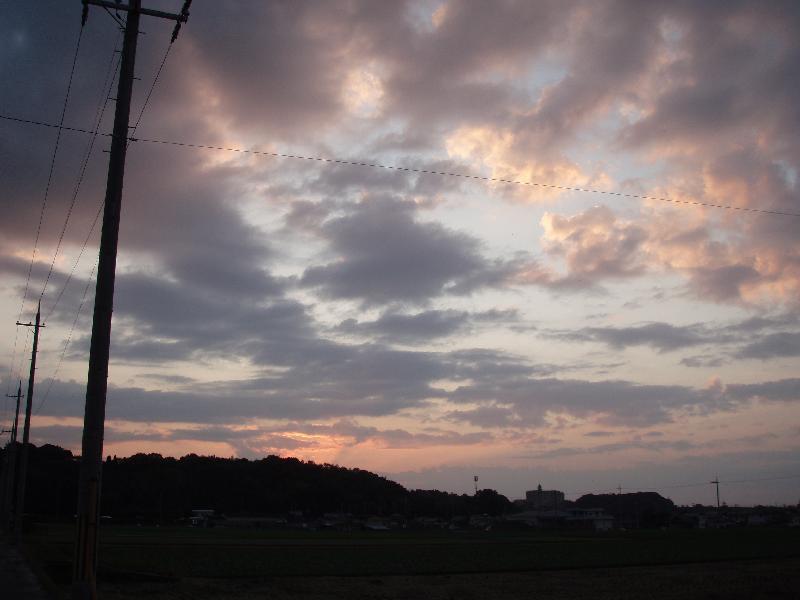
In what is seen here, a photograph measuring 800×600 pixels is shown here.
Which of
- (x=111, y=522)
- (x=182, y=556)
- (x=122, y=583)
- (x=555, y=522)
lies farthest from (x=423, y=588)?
(x=555, y=522)

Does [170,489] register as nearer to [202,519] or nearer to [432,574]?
[202,519]

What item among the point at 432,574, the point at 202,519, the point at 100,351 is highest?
the point at 100,351

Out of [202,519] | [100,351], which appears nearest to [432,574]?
[100,351]

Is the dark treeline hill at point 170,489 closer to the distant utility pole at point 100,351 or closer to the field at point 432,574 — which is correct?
the field at point 432,574

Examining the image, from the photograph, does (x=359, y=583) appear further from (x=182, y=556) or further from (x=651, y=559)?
(x=651, y=559)

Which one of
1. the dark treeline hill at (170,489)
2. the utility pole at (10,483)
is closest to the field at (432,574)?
the utility pole at (10,483)

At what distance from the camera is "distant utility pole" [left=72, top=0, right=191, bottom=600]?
12.9 metres

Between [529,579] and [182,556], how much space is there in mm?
23202

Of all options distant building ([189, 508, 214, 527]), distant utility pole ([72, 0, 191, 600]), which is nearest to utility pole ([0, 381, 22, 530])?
distant utility pole ([72, 0, 191, 600])

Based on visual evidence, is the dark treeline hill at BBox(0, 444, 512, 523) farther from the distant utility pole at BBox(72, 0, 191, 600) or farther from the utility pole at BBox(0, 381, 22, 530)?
the distant utility pole at BBox(72, 0, 191, 600)

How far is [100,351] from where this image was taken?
44.2 feet

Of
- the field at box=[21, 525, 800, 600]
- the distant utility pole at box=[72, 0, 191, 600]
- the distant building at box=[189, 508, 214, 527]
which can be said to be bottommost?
the distant building at box=[189, 508, 214, 527]

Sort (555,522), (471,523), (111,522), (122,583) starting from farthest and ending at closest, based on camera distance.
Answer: (471,523), (555,522), (111,522), (122,583)

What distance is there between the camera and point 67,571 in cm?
3064
